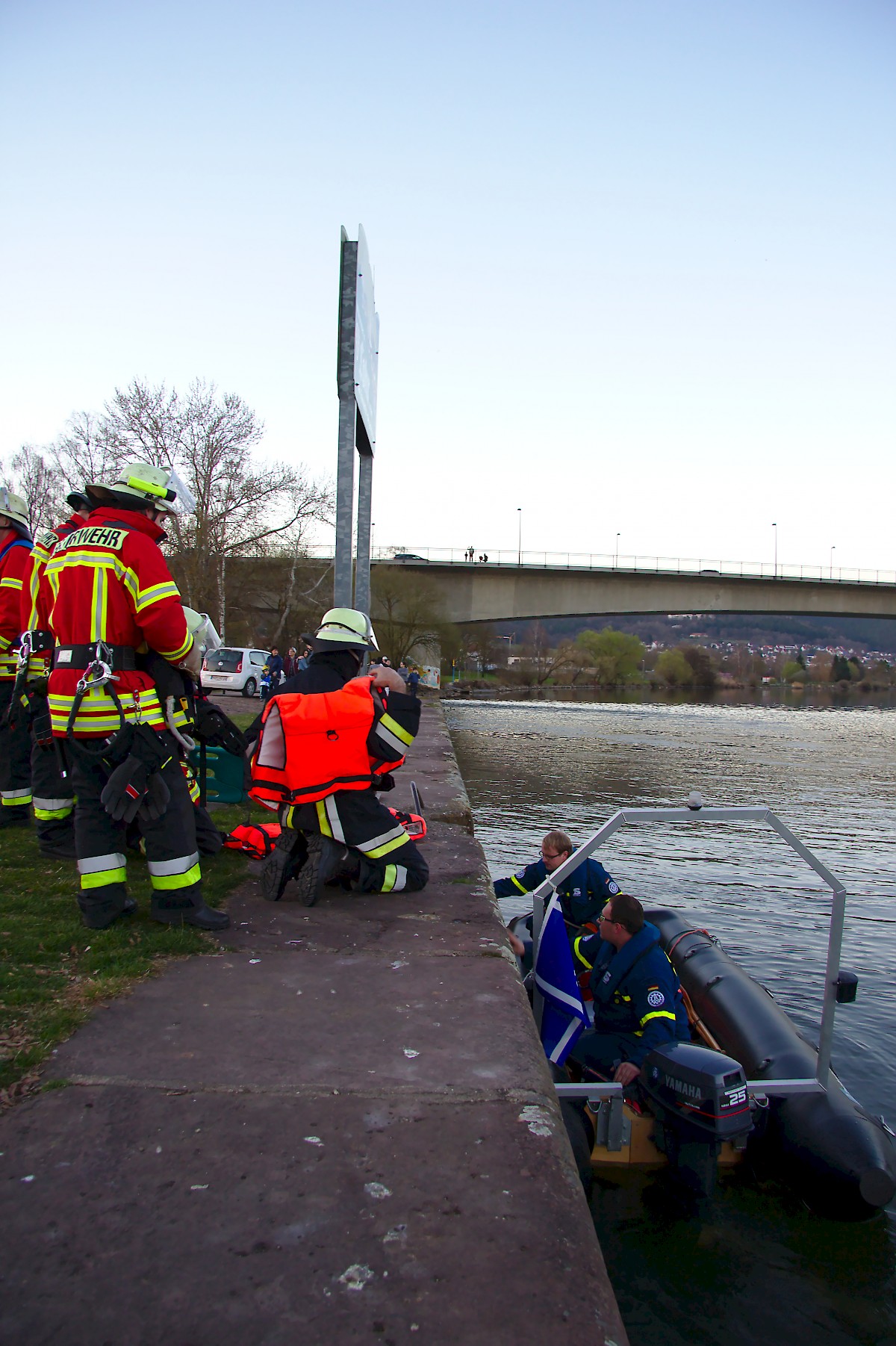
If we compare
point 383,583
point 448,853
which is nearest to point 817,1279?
point 448,853

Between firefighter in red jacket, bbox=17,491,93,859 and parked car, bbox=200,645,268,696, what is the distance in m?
22.8

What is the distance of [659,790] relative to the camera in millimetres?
18625

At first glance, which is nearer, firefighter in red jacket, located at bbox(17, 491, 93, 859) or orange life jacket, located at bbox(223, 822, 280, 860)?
firefighter in red jacket, located at bbox(17, 491, 93, 859)

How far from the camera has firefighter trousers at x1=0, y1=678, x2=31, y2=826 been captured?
19.4ft

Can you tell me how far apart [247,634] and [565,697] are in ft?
78.9

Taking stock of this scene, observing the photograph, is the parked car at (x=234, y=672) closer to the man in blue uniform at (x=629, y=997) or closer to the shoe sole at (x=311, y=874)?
the shoe sole at (x=311, y=874)

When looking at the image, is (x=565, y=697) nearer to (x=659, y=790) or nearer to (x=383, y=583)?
(x=383, y=583)

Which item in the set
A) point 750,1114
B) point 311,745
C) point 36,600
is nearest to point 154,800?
point 311,745

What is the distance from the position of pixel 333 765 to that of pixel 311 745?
16 centimetres

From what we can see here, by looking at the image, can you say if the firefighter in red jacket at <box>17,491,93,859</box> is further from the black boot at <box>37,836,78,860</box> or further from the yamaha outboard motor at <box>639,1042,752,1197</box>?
the yamaha outboard motor at <box>639,1042,752,1197</box>

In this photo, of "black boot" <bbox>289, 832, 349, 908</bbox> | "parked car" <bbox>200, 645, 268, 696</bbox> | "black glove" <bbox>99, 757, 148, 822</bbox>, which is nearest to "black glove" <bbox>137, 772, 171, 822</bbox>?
"black glove" <bbox>99, 757, 148, 822</bbox>

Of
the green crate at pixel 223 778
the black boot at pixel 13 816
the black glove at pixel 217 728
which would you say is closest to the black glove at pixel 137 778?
the black glove at pixel 217 728

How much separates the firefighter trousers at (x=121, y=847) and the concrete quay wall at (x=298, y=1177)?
56cm

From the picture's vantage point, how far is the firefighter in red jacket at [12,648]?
227 inches
